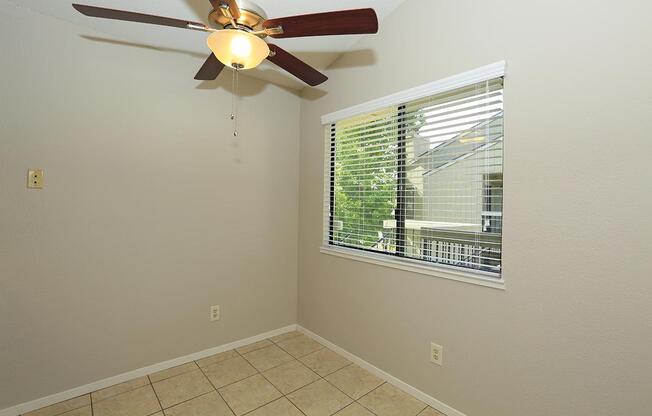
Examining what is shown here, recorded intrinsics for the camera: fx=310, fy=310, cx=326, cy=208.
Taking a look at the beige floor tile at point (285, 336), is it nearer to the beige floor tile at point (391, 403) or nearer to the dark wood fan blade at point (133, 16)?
the beige floor tile at point (391, 403)

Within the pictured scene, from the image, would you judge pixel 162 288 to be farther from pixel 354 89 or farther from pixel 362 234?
pixel 354 89

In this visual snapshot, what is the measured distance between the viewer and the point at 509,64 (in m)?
1.62

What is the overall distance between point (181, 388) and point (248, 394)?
1.56ft

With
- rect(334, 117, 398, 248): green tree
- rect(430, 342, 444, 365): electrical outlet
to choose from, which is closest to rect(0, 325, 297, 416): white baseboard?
rect(334, 117, 398, 248): green tree

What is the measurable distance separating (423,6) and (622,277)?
188cm

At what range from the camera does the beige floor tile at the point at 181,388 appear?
6.63 feet

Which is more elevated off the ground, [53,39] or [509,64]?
[53,39]

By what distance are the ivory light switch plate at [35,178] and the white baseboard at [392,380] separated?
2.35m

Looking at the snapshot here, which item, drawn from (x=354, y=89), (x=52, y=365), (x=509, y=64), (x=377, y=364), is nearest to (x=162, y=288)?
(x=52, y=365)

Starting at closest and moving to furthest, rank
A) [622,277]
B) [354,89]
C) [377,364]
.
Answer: [622,277], [377,364], [354,89]

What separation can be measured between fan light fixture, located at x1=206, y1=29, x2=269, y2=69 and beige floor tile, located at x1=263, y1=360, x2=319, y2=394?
207 cm

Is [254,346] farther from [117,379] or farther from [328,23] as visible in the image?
[328,23]

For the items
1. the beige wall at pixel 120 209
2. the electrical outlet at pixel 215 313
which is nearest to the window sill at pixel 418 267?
the beige wall at pixel 120 209

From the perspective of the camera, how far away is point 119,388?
2.12 metres
